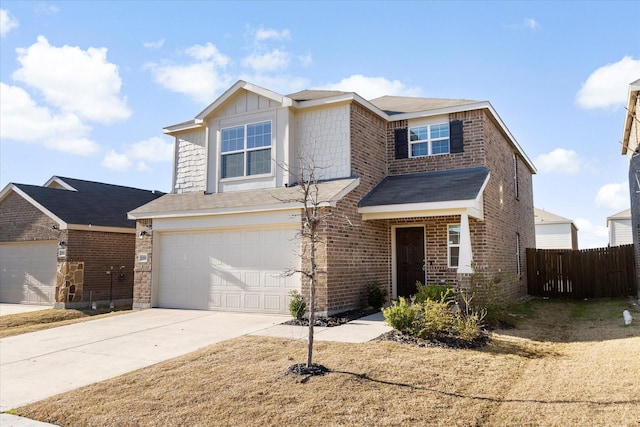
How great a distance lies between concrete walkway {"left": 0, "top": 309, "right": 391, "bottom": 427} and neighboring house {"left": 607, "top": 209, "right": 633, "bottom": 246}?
103ft

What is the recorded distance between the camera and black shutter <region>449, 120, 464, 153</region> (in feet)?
46.6

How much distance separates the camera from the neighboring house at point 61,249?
674 inches

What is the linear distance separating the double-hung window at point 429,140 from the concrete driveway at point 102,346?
681 centimetres

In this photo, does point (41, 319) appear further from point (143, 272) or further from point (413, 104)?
point (413, 104)

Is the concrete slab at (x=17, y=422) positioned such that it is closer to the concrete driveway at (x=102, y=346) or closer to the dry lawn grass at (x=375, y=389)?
the dry lawn grass at (x=375, y=389)

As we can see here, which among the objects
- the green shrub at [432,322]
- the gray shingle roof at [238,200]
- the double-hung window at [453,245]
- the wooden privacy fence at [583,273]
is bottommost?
the green shrub at [432,322]

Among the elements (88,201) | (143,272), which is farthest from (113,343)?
(88,201)

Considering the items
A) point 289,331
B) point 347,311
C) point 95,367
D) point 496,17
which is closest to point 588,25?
point 496,17

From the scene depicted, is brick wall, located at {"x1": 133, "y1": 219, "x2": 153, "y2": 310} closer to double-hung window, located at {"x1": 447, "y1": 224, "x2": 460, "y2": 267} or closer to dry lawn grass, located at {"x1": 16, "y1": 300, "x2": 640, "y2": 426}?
dry lawn grass, located at {"x1": 16, "y1": 300, "x2": 640, "y2": 426}

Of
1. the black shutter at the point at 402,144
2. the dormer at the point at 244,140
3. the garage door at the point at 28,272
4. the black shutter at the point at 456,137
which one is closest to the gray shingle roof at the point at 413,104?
the black shutter at the point at 456,137

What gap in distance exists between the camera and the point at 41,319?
14656 mm

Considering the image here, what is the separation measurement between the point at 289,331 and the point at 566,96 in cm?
929

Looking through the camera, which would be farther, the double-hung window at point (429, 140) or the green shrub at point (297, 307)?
the double-hung window at point (429, 140)

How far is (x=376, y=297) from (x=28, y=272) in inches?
548
